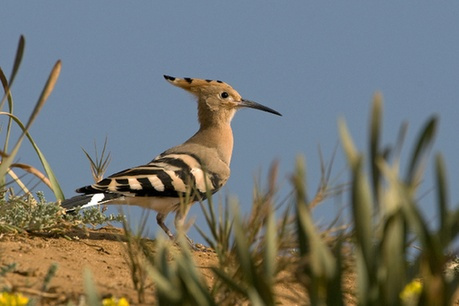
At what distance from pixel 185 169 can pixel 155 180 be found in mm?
378

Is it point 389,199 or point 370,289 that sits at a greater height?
point 389,199

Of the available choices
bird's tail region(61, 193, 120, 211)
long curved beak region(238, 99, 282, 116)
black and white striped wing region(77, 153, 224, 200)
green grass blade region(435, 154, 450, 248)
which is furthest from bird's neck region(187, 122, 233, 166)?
green grass blade region(435, 154, 450, 248)

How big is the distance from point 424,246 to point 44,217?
3821 millimetres

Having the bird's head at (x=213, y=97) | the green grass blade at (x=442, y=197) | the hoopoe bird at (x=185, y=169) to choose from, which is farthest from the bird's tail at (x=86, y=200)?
the green grass blade at (x=442, y=197)

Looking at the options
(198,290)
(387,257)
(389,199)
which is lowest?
(198,290)

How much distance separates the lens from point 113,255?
5.42 metres

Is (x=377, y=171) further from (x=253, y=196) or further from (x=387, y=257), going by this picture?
(x=253, y=196)

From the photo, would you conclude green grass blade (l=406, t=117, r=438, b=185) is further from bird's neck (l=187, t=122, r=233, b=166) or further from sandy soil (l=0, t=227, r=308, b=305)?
bird's neck (l=187, t=122, r=233, b=166)

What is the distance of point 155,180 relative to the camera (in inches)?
283

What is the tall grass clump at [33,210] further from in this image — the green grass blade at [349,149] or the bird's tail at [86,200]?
the green grass blade at [349,149]

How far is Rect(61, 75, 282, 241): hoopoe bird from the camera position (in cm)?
697

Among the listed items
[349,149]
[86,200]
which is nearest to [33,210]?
[86,200]

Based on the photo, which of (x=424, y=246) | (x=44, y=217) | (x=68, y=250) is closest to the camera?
(x=424, y=246)

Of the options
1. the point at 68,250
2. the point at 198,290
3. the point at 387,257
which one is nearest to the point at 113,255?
the point at 68,250
